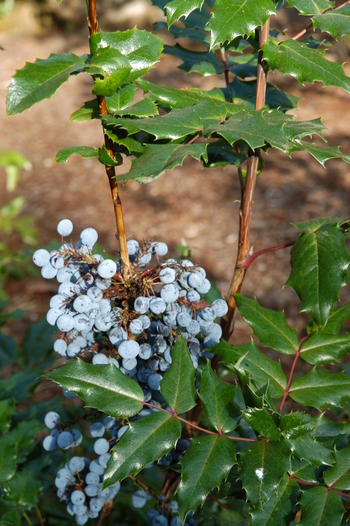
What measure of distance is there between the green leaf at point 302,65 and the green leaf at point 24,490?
950 millimetres

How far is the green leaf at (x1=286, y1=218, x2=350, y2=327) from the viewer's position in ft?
2.79

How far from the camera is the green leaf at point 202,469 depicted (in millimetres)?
698

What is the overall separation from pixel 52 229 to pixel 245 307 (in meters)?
3.10

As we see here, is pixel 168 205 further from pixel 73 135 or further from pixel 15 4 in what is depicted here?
pixel 15 4

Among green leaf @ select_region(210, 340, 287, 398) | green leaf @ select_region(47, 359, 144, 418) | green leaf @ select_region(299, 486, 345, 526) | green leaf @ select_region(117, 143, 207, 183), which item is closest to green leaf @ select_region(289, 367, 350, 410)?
green leaf @ select_region(210, 340, 287, 398)

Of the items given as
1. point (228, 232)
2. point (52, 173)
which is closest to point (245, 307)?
point (228, 232)

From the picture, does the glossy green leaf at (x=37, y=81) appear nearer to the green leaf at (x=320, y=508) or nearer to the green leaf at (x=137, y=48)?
the green leaf at (x=137, y=48)

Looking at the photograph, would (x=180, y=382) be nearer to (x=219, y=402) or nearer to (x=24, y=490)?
(x=219, y=402)

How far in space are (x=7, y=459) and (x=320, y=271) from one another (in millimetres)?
740

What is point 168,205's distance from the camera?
4.02 metres

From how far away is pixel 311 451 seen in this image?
2.49 feet

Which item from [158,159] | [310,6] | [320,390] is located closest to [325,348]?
[320,390]

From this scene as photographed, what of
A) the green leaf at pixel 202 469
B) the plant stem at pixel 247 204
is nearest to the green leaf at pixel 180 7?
the plant stem at pixel 247 204

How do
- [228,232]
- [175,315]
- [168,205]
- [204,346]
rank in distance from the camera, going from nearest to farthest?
[175,315]
[204,346]
[228,232]
[168,205]
